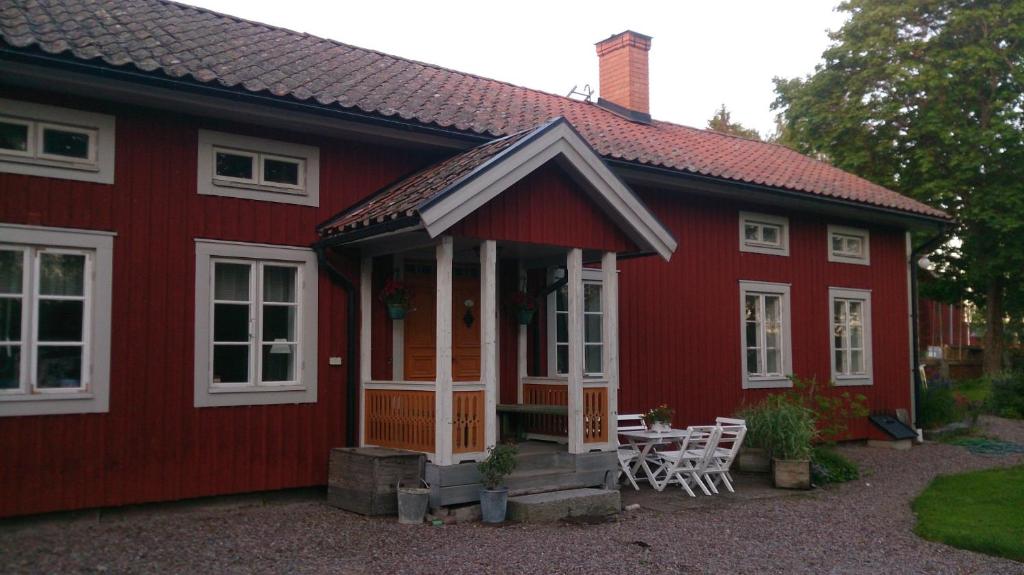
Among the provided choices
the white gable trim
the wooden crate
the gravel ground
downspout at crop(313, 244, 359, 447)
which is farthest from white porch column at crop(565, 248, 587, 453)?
downspout at crop(313, 244, 359, 447)

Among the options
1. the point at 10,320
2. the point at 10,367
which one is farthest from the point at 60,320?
the point at 10,367

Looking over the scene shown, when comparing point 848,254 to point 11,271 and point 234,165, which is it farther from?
point 11,271

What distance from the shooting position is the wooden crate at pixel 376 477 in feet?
28.7

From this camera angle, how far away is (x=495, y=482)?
28.6 ft

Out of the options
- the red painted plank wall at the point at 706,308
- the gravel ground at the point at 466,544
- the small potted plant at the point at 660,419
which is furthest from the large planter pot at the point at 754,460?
the gravel ground at the point at 466,544

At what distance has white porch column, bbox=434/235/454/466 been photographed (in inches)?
341

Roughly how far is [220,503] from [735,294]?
8302 mm

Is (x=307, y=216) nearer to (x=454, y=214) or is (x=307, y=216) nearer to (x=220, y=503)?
(x=454, y=214)

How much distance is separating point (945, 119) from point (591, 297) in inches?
676

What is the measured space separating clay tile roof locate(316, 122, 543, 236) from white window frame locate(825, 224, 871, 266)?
7.89m

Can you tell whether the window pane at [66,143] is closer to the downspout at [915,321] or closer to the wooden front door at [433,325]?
the wooden front door at [433,325]

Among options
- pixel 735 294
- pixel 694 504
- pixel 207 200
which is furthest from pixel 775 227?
pixel 207 200

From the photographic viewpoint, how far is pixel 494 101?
13.0 m

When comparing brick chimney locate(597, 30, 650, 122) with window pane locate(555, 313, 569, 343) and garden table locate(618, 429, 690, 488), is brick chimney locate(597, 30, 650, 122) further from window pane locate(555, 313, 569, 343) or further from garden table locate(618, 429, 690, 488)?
garden table locate(618, 429, 690, 488)
